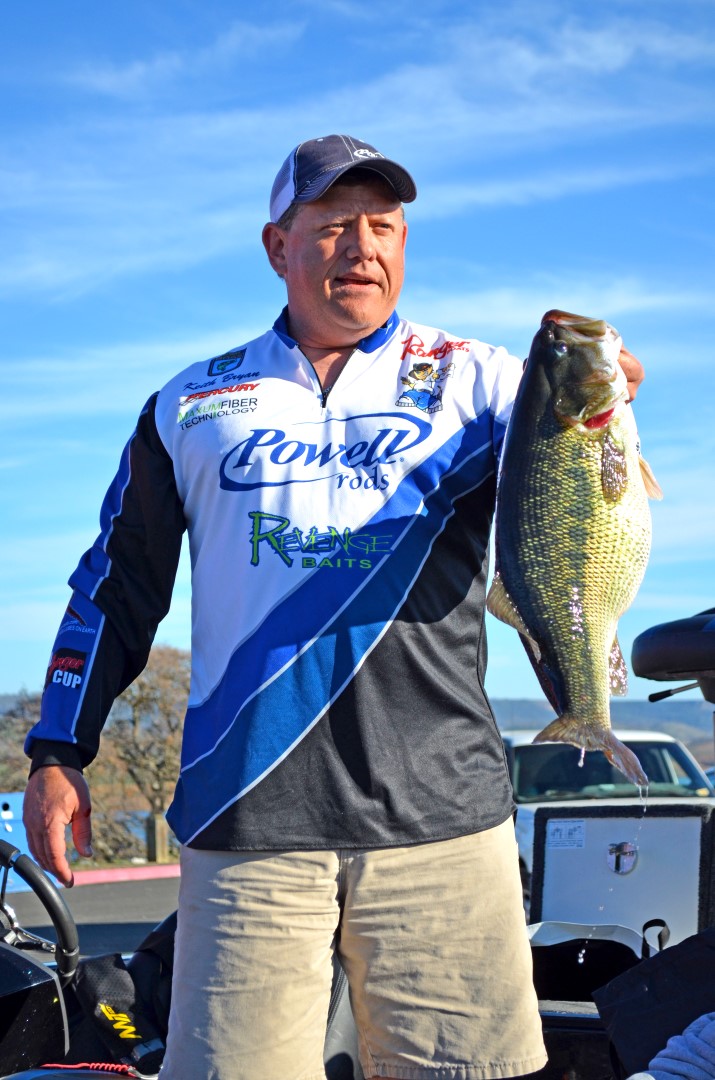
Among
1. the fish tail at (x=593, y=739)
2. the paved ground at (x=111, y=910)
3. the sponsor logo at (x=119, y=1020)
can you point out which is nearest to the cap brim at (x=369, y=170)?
the fish tail at (x=593, y=739)

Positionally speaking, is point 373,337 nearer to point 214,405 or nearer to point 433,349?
point 433,349

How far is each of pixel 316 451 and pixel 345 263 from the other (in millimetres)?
490

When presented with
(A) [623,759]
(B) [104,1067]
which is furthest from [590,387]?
(B) [104,1067]

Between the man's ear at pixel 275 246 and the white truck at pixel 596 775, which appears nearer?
the man's ear at pixel 275 246

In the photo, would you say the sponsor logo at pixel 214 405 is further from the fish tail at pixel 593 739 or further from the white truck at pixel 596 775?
the white truck at pixel 596 775

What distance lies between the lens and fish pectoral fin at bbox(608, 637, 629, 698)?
238cm

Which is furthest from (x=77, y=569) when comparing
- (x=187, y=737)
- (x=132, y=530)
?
(x=187, y=737)

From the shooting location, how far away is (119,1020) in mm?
3219

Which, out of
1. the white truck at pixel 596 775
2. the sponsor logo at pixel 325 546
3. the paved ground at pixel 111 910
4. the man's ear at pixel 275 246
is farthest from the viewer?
the paved ground at pixel 111 910

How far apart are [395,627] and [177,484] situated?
2.15ft

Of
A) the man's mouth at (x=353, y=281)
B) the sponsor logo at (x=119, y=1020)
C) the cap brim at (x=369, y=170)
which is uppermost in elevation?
the cap brim at (x=369, y=170)

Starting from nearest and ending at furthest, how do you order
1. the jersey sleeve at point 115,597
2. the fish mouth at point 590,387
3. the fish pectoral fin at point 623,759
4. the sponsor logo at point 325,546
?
the fish pectoral fin at point 623,759
the fish mouth at point 590,387
the sponsor logo at point 325,546
the jersey sleeve at point 115,597

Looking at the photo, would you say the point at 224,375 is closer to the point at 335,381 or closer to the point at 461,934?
the point at 335,381

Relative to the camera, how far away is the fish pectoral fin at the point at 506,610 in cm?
238
